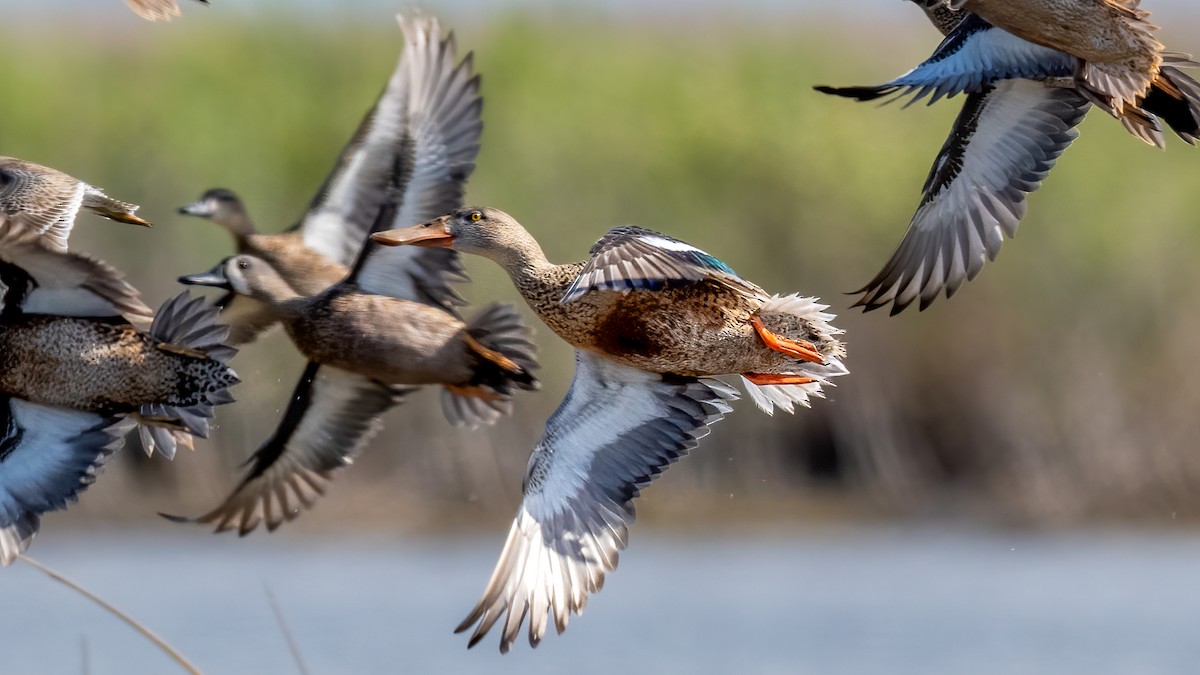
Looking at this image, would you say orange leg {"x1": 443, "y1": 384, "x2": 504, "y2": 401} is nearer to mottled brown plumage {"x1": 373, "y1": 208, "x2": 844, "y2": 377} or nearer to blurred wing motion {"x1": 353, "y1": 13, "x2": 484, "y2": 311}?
blurred wing motion {"x1": 353, "y1": 13, "x2": 484, "y2": 311}

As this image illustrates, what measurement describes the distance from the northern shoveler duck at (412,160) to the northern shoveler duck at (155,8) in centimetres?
242

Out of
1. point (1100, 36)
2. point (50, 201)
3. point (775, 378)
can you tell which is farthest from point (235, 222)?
point (1100, 36)

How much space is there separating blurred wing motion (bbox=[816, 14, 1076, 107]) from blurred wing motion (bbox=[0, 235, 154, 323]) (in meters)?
2.56

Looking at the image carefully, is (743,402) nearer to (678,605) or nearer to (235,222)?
(678,605)

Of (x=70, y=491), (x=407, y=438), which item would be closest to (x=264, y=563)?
(x=407, y=438)

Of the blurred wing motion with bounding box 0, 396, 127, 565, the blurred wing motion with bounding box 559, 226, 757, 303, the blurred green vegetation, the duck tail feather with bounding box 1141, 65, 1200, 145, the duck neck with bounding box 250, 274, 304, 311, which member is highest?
the duck tail feather with bounding box 1141, 65, 1200, 145

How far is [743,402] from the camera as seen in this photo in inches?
548

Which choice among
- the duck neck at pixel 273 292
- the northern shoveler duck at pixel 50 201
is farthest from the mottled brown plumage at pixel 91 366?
the duck neck at pixel 273 292

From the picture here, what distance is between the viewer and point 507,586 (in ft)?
19.1

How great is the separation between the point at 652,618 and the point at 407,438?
2.63 metres

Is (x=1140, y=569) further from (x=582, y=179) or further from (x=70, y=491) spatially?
(x=70, y=491)

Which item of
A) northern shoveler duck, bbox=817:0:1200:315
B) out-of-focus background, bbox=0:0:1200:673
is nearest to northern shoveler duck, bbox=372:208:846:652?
northern shoveler duck, bbox=817:0:1200:315

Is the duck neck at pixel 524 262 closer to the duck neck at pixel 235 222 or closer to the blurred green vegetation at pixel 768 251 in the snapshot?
the duck neck at pixel 235 222

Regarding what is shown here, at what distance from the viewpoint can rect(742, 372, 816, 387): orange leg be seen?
616cm
